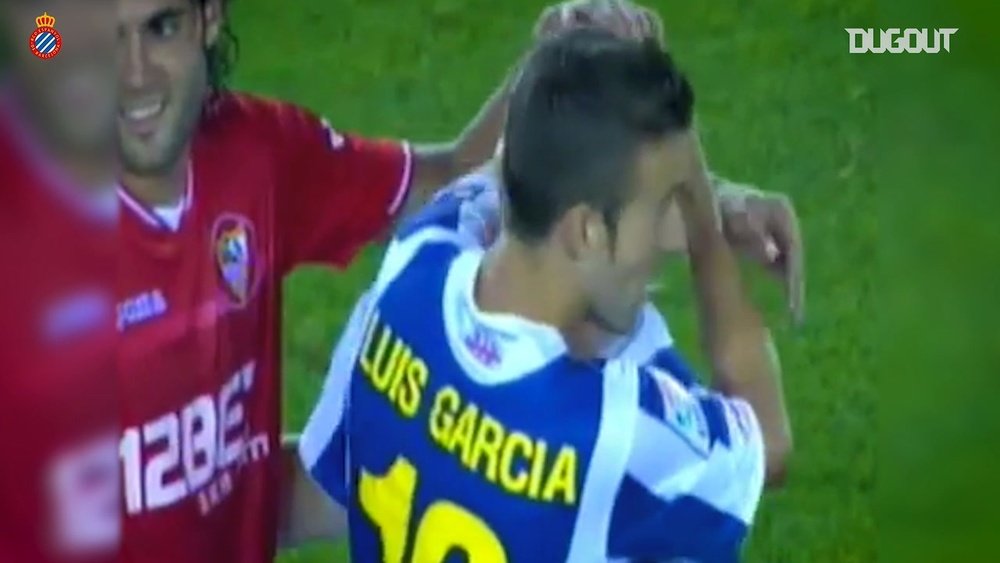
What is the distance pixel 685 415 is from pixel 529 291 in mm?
100

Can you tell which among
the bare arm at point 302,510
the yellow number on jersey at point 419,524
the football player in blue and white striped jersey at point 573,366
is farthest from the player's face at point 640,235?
the bare arm at point 302,510

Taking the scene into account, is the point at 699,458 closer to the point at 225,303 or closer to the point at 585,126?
the point at 585,126

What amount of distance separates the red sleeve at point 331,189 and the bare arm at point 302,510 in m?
0.12

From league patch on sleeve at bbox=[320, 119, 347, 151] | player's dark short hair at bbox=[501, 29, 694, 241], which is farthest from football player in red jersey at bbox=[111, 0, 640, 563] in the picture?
player's dark short hair at bbox=[501, 29, 694, 241]

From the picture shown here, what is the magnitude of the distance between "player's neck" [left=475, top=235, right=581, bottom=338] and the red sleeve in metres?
0.17

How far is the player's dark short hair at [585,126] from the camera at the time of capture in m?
0.78

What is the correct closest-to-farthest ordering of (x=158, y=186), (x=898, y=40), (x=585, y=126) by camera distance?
1. (x=585, y=126)
2. (x=158, y=186)
3. (x=898, y=40)

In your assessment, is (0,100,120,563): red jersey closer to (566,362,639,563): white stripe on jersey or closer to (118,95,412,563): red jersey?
(118,95,412,563): red jersey

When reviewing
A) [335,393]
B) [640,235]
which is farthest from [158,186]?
[640,235]

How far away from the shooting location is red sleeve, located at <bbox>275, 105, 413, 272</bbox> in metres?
0.95

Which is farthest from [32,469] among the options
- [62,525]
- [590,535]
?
[590,535]

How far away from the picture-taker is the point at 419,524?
34.2 inches

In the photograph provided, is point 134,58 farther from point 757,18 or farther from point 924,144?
point 924,144

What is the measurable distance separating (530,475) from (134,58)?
301mm
